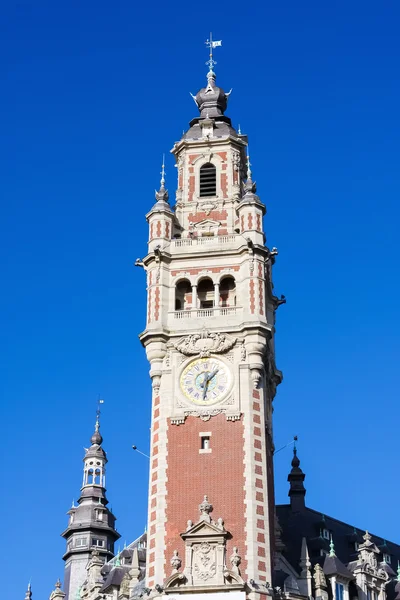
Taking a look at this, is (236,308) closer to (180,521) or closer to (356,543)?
(180,521)

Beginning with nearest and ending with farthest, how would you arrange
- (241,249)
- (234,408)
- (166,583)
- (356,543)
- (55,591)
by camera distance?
(166,583)
(234,408)
(241,249)
(356,543)
(55,591)

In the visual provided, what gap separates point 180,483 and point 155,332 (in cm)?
821

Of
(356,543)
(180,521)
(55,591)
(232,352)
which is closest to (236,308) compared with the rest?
(232,352)

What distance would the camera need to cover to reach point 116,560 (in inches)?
2886

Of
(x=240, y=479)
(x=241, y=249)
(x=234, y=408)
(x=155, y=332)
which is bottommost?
(x=240, y=479)

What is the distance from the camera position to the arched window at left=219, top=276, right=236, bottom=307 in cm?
6662

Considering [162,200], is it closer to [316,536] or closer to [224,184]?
[224,184]

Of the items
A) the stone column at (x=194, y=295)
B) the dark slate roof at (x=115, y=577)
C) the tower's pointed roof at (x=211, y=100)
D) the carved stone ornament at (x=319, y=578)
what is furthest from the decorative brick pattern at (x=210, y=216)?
the dark slate roof at (x=115, y=577)

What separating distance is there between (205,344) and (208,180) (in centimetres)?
1220

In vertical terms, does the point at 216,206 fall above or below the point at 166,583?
above

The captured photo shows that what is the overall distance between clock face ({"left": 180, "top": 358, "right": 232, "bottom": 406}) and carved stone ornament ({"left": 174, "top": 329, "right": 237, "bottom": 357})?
440mm

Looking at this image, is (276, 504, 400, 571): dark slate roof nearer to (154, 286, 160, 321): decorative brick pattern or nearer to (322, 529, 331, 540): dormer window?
(322, 529, 331, 540): dormer window

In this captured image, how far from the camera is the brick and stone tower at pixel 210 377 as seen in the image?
5884cm

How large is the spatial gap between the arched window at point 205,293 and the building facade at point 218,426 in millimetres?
82
